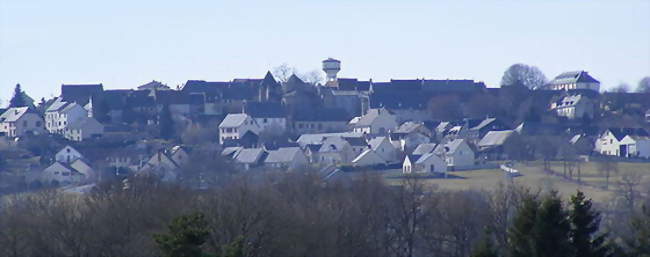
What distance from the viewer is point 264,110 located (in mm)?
98875

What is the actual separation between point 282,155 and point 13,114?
21.7m

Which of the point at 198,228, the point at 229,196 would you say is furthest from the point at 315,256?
the point at 198,228

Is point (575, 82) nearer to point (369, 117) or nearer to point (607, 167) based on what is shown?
point (369, 117)

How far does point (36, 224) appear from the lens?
41.4 metres

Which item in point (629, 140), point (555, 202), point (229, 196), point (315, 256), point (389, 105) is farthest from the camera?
point (389, 105)

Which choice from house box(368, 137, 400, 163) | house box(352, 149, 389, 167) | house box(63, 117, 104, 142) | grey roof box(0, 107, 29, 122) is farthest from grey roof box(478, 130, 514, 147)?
grey roof box(0, 107, 29, 122)

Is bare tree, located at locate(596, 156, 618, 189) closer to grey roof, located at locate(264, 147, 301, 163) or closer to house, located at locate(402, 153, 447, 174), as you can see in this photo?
house, located at locate(402, 153, 447, 174)

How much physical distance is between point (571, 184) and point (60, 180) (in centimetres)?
2402

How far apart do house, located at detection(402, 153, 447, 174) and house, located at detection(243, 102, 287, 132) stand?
19309 mm

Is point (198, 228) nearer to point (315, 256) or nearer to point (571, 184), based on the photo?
point (315, 256)

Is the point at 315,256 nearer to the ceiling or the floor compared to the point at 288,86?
nearer to the floor

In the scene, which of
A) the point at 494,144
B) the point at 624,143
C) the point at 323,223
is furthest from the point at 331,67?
the point at 323,223

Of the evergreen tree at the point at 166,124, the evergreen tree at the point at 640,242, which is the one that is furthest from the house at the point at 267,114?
the evergreen tree at the point at 640,242

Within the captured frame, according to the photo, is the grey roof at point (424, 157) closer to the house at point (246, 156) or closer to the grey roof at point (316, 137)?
the house at point (246, 156)
